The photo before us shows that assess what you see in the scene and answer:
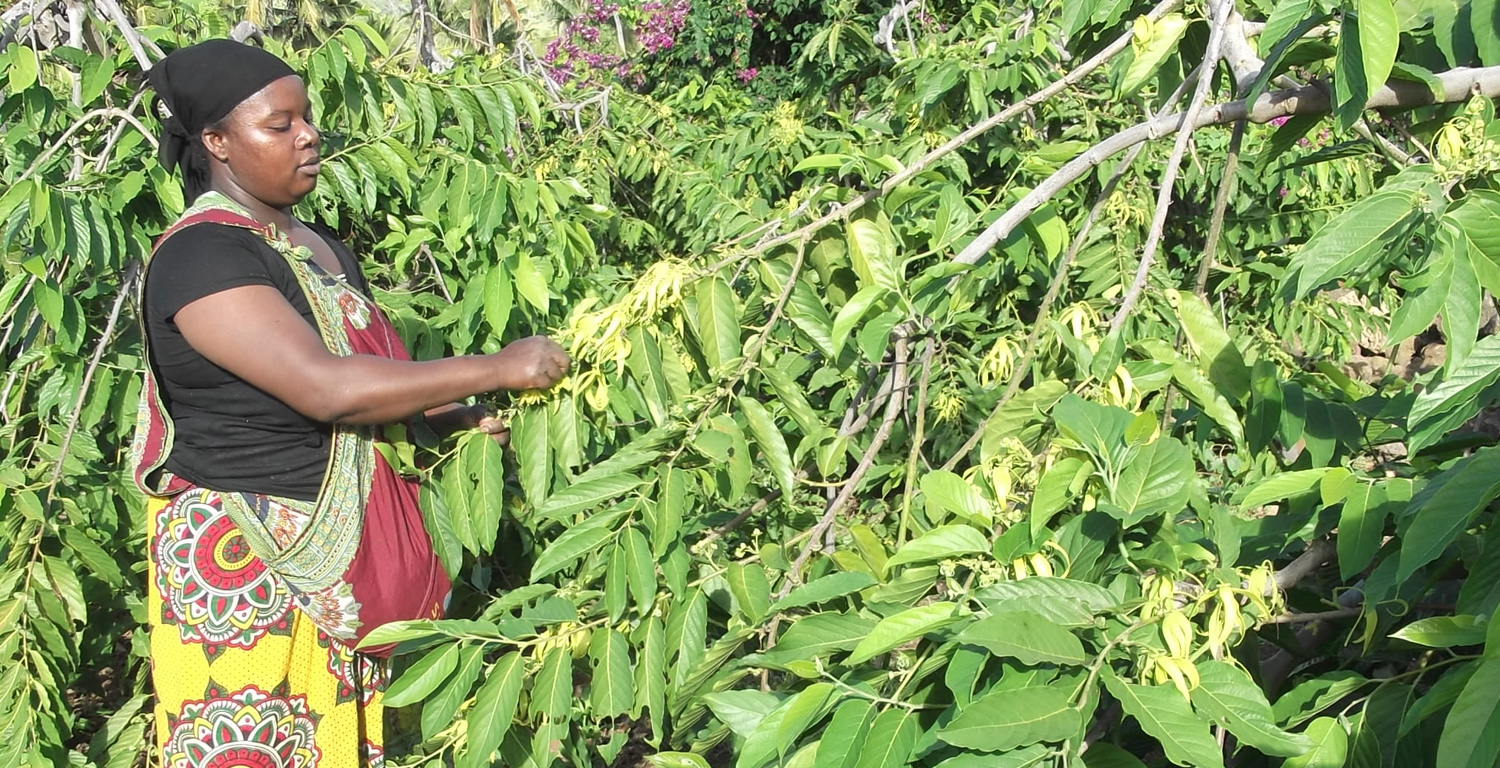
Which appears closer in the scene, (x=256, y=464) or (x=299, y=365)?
(x=299, y=365)

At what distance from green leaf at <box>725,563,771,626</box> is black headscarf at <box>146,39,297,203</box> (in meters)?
1.04

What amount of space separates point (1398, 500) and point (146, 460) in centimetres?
167

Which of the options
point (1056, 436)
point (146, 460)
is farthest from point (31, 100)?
point (1056, 436)

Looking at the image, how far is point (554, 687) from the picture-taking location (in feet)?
4.13

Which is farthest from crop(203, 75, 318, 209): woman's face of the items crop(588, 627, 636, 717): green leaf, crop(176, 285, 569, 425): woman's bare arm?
crop(588, 627, 636, 717): green leaf

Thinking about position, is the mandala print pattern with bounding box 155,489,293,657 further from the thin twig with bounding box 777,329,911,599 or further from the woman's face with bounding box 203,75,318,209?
the thin twig with bounding box 777,329,911,599

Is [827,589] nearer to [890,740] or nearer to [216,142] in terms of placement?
[890,740]

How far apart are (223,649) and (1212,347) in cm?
148

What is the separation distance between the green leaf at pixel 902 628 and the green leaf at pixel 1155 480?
200 millimetres

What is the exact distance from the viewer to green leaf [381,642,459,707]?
123cm

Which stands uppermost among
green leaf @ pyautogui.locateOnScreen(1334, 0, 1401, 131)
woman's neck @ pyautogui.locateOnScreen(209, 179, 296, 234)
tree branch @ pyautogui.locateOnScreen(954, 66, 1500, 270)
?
woman's neck @ pyautogui.locateOnScreen(209, 179, 296, 234)

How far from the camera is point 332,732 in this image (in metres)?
1.82

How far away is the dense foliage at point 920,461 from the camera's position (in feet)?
3.21

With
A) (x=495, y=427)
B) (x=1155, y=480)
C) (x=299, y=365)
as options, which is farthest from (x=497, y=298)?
(x=1155, y=480)
